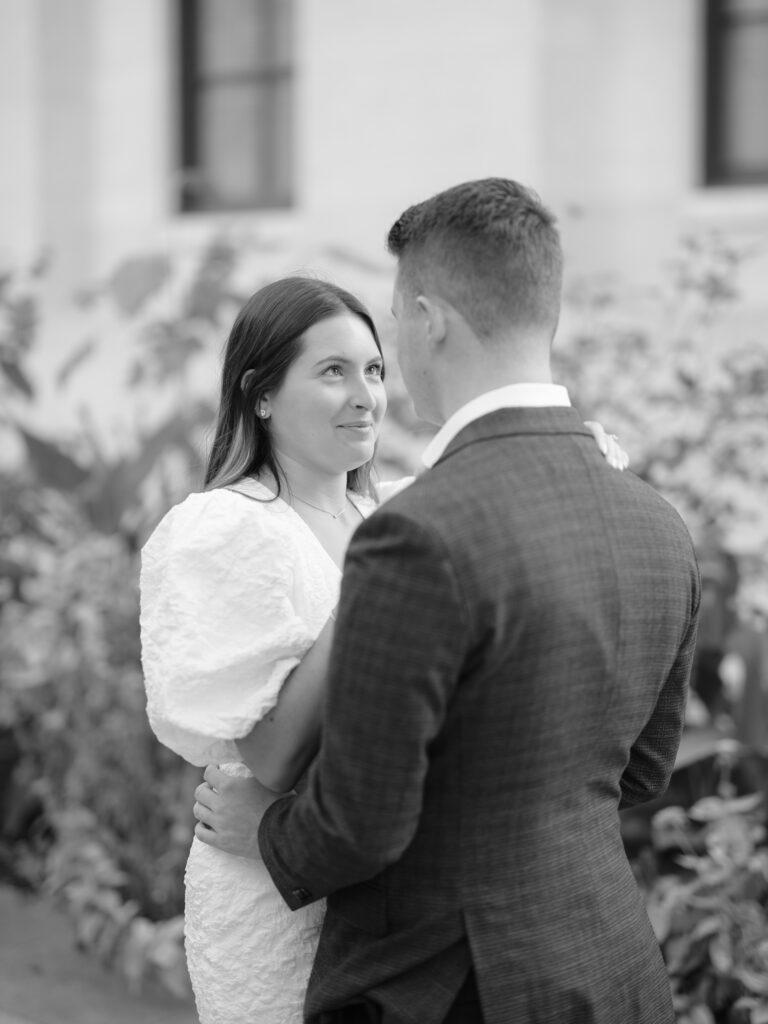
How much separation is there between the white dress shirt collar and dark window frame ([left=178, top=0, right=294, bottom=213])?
555cm

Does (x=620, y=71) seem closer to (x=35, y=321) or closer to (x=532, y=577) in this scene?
(x=35, y=321)

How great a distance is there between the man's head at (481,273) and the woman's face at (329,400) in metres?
0.35

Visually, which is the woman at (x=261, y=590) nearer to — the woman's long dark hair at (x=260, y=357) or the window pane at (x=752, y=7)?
→ the woman's long dark hair at (x=260, y=357)

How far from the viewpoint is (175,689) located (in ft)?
6.09

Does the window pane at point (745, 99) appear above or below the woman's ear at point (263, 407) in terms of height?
above

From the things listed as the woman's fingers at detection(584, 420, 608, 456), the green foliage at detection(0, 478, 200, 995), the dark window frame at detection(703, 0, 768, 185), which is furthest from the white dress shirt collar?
the dark window frame at detection(703, 0, 768, 185)

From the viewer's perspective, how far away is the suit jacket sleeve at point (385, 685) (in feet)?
5.12

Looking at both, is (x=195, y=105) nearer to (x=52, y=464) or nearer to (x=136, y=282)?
(x=136, y=282)

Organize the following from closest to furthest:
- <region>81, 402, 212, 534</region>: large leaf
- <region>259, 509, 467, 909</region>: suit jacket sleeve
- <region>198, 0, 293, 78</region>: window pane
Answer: <region>259, 509, 467, 909</region>: suit jacket sleeve → <region>81, 402, 212, 534</region>: large leaf → <region>198, 0, 293, 78</region>: window pane

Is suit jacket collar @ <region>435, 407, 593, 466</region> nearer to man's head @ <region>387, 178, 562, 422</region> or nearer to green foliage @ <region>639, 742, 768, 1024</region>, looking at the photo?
man's head @ <region>387, 178, 562, 422</region>

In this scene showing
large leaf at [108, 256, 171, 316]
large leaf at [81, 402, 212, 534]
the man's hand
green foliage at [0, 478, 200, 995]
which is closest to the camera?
the man's hand

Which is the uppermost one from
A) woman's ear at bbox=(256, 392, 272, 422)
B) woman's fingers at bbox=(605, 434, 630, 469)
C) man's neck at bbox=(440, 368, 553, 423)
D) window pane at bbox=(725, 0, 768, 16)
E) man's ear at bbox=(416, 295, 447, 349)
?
window pane at bbox=(725, 0, 768, 16)

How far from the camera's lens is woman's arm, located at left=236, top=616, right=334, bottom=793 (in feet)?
5.96

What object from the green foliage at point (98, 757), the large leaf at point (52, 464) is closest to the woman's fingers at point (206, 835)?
the green foliage at point (98, 757)
